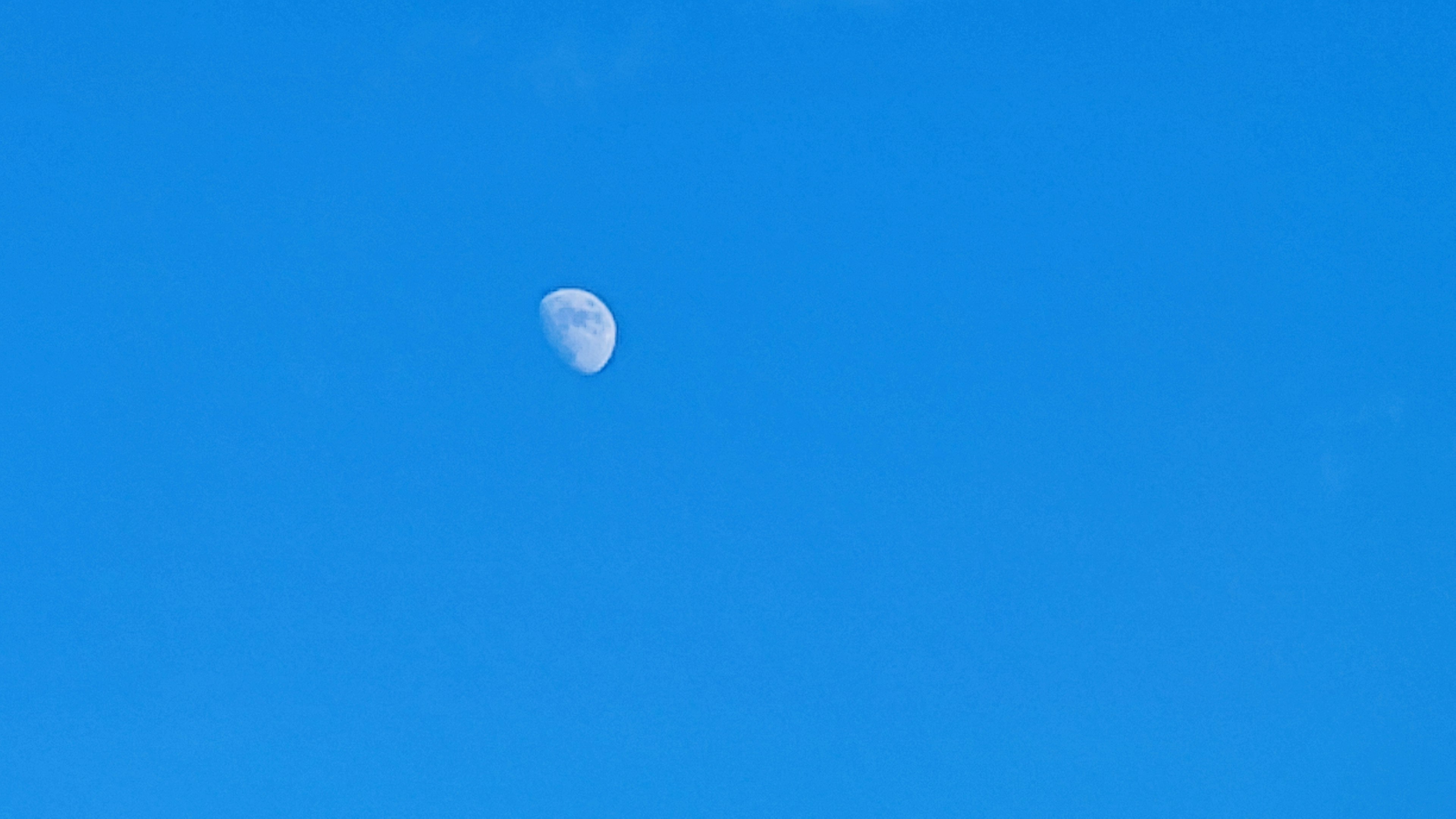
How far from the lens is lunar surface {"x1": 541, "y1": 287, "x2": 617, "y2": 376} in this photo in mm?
A: 6121

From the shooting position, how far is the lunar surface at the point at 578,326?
6.12 m

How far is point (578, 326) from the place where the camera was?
6141 mm

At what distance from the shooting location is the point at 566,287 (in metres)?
6.15

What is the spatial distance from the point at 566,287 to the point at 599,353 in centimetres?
24

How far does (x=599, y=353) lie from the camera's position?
620cm
